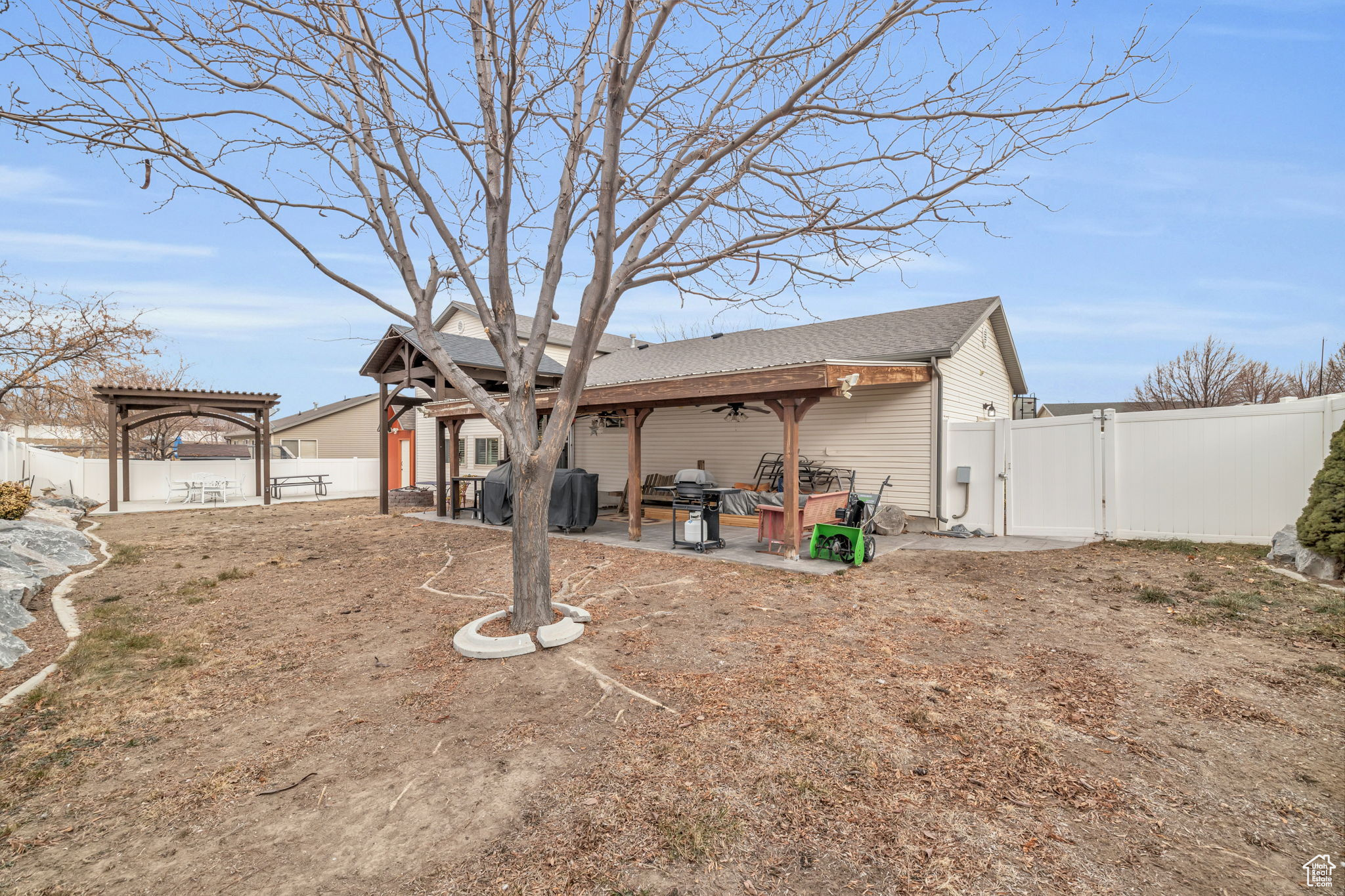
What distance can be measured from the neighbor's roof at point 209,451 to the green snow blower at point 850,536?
835 inches

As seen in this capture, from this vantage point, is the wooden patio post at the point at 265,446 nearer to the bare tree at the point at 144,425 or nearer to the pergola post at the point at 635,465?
the bare tree at the point at 144,425

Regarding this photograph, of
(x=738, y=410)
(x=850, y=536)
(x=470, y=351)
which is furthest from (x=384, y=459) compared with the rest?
(x=850, y=536)

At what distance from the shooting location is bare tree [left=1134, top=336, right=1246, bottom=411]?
19.9 m

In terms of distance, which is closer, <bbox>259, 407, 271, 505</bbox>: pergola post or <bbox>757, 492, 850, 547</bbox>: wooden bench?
<bbox>757, 492, 850, 547</bbox>: wooden bench

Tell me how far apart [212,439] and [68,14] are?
110 feet

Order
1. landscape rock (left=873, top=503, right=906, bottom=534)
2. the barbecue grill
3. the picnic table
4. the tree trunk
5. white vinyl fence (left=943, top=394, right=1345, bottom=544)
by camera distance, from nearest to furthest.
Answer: the tree trunk → white vinyl fence (left=943, top=394, right=1345, bottom=544) → the barbecue grill → landscape rock (left=873, top=503, right=906, bottom=534) → the picnic table

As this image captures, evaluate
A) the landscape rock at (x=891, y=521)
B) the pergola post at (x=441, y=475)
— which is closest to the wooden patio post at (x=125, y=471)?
the pergola post at (x=441, y=475)

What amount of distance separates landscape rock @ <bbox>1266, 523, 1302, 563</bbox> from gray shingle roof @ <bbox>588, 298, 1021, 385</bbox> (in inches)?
177

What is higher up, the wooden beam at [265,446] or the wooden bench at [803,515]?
the wooden beam at [265,446]

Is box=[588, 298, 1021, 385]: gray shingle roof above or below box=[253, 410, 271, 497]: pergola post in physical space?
above

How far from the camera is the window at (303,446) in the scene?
27.0 metres

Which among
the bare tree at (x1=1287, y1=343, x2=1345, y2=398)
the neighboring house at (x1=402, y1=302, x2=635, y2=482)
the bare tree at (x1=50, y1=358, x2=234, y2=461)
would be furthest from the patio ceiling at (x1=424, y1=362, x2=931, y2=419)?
the bare tree at (x1=1287, y1=343, x2=1345, y2=398)

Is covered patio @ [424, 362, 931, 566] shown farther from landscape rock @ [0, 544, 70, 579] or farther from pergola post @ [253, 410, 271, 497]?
pergola post @ [253, 410, 271, 497]

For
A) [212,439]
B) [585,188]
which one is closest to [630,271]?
[585,188]
